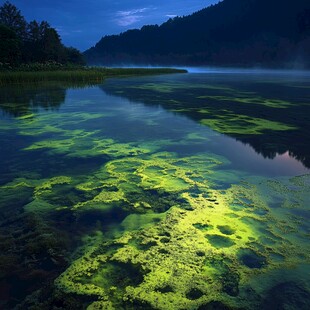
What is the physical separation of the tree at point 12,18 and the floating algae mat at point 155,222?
193ft

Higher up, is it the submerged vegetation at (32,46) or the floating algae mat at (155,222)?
the submerged vegetation at (32,46)

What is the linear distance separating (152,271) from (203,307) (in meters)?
0.73

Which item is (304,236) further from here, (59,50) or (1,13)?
(1,13)

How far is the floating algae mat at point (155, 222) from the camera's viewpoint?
3.15m

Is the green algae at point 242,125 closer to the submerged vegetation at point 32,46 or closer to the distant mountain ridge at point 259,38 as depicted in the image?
the submerged vegetation at point 32,46

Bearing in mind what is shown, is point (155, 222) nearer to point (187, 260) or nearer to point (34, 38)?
point (187, 260)

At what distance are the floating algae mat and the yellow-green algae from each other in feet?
0.05

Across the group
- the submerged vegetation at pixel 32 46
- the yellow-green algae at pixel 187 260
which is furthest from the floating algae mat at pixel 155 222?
the submerged vegetation at pixel 32 46

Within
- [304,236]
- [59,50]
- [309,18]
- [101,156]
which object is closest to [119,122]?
[101,156]

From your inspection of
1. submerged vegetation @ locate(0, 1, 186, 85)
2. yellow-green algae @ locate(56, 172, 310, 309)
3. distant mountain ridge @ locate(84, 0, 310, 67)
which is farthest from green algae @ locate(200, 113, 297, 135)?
distant mountain ridge @ locate(84, 0, 310, 67)

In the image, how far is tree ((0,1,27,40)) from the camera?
56844 millimetres

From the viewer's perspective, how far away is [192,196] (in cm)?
539

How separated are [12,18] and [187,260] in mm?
67207

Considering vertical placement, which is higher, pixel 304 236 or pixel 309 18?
pixel 309 18
